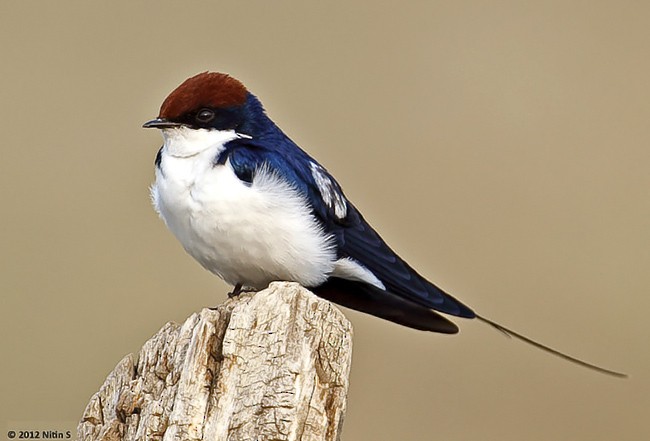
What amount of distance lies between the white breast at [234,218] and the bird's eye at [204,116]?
0.07 feet

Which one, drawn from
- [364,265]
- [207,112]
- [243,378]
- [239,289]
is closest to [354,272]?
[364,265]

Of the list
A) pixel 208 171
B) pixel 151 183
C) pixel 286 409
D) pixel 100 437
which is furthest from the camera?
pixel 151 183

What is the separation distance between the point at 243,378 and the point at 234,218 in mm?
525

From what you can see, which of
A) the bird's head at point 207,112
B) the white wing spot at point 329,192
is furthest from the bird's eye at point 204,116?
the white wing spot at point 329,192

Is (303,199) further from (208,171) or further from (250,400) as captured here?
(250,400)

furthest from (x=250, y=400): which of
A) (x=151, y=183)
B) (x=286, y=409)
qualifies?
(x=151, y=183)

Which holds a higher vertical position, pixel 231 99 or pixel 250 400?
pixel 231 99

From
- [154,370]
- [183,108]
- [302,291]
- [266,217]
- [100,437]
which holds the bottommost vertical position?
[100,437]

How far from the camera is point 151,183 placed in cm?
243

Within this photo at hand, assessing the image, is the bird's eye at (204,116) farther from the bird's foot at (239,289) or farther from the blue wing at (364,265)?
the bird's foot at (239,289)

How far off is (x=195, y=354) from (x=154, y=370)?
0.10 meters

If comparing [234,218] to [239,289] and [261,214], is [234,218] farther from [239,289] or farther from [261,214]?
[239,289]

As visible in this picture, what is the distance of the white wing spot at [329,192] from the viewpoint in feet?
7.36

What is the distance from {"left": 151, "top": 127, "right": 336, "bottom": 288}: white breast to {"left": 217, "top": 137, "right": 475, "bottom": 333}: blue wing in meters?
0.05
